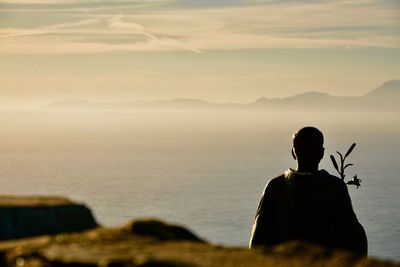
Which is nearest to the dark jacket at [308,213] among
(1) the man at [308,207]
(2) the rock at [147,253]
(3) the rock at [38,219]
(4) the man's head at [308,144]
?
(1) the man at [308,207]

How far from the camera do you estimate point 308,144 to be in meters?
7.61

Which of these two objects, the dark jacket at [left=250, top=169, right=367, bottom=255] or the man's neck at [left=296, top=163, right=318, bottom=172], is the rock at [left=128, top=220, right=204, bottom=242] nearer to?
the dark jacket at [left=250, top=169, right=367, bottom=255]

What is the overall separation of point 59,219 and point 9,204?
0.86 feet

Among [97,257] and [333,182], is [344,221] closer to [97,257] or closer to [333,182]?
[333,182]

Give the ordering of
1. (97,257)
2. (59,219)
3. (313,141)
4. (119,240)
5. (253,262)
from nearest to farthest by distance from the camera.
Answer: (253,262) < (97,257) < (119,240) < (59,219) < (313,141)

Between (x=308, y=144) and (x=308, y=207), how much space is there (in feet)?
2.03

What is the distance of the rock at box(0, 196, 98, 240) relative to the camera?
4.29 metres

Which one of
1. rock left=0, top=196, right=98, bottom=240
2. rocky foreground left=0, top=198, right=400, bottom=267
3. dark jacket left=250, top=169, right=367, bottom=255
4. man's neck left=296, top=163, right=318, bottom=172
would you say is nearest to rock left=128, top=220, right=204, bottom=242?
rocky foreground left=0, top=198, right=400, bottom=267

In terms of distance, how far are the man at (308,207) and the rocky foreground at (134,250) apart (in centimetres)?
358

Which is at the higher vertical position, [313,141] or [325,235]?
[313,141]

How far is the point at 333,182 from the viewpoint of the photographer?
25.4ft

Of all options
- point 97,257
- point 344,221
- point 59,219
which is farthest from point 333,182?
point 97,257

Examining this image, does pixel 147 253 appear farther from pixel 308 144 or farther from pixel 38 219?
pixel 308 144

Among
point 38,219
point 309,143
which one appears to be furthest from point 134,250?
point 309,143
